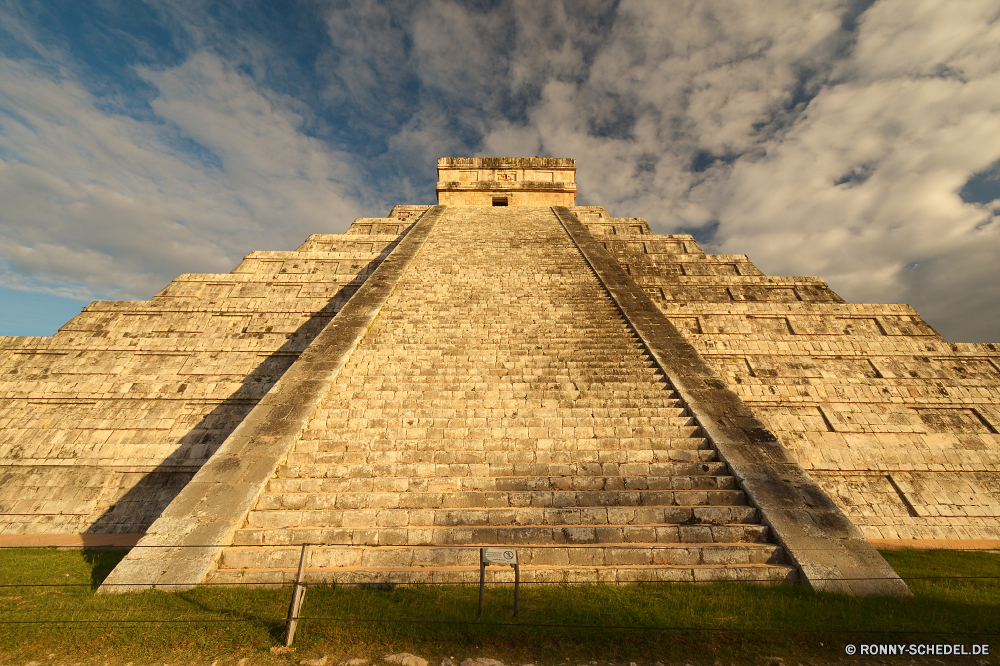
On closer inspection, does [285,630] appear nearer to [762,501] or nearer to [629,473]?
[629,473]

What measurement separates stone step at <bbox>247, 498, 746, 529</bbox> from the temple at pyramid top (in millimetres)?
19443

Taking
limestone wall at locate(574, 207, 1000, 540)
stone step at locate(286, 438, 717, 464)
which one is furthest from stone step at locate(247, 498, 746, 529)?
limestone wall at locate(574, 207, 1000, 540)

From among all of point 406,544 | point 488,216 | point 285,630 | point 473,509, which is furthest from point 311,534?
point 488,216

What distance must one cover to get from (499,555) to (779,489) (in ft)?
14.0

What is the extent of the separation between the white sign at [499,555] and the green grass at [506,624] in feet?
1.79

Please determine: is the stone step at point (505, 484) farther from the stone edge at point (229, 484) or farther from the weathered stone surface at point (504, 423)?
the stone edge at point (229, 484)

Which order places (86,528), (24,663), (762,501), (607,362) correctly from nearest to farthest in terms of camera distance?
(24,663) → (762,501) → (86,528) → (607,362)

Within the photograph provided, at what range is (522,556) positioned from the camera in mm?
4789

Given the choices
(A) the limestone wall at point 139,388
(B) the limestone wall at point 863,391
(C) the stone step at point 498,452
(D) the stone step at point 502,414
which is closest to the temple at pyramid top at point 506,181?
(B) the limestone wall at point 863,391

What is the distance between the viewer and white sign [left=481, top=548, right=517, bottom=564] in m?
3.58

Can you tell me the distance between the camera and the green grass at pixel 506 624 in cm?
353

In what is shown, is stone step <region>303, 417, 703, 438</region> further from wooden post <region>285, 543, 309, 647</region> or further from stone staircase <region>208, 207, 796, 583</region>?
wooden post <region>285, 543, 309, 647</region>

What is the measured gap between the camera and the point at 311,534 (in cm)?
510

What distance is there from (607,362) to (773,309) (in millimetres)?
6076
